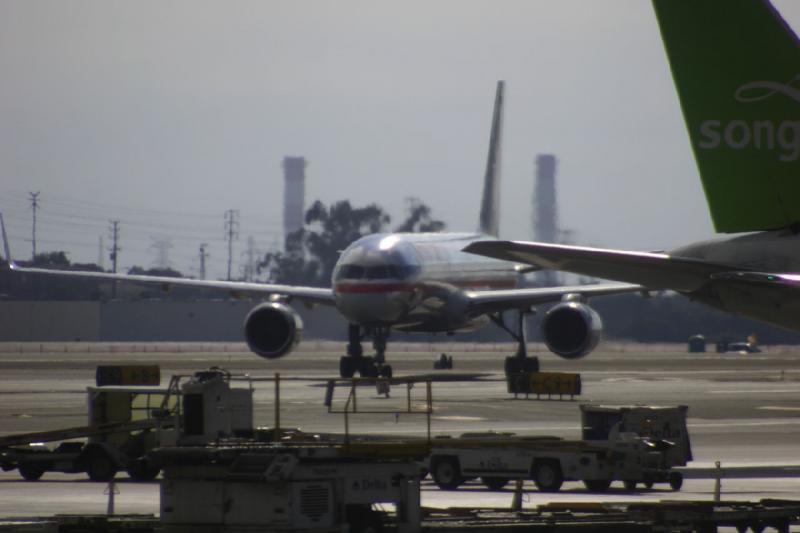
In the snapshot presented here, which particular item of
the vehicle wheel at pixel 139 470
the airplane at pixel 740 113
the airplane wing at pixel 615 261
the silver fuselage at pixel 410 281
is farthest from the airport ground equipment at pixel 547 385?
the airplane wing at pixel 615 261

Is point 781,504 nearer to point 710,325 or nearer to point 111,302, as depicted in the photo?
point 710,325

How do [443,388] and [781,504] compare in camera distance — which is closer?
[781,504]

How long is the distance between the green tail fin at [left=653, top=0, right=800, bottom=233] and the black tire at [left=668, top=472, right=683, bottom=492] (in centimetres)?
537

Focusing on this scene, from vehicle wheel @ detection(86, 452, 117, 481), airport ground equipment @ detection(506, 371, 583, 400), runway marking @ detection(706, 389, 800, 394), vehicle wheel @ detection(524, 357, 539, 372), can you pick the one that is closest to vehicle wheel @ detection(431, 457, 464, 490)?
vehicle wheel @ detection(86, 452, 117, 481)

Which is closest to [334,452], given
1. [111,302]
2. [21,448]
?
[21,448]

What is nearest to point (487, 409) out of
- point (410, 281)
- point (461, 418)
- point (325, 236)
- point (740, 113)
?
point (461, 418)

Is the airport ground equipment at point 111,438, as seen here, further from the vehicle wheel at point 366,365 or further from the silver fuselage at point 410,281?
the vehicle wheel at point 366,365

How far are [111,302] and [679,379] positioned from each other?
8649 centimetres

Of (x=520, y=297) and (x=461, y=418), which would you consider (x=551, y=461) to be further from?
(x=520, y=297)

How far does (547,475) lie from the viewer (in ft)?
80.7

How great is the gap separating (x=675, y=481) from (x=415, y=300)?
105 feet

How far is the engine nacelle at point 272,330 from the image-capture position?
194 ft

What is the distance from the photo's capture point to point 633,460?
2481 cm

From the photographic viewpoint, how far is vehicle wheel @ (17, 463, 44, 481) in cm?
2645
